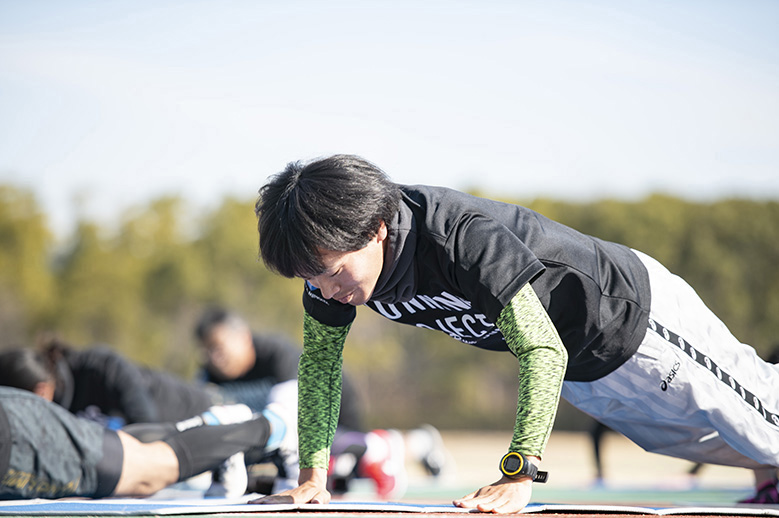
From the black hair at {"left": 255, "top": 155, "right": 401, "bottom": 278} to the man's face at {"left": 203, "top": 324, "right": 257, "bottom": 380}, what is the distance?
4578 mm

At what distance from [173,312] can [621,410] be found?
14.9 metres

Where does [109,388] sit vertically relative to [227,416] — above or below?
below

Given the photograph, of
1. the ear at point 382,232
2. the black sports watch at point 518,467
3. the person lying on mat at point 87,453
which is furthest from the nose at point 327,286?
the person lying on mat at point 87,453

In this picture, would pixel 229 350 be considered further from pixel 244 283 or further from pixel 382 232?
pixel 244 283

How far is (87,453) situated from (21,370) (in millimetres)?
1592

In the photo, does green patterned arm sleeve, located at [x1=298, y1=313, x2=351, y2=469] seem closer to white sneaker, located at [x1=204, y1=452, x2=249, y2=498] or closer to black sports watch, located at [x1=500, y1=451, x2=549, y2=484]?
black sports watch, located at [x1=500, y1=451, x2=549, y2=484]

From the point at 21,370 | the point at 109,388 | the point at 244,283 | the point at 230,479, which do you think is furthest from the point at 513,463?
the point at 244,283

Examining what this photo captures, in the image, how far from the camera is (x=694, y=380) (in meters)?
2.82

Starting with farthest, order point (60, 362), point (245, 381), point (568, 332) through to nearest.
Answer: point (245, 381)
point (60, 362)
point (568, 332)

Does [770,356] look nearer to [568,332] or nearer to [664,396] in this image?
[664,396]

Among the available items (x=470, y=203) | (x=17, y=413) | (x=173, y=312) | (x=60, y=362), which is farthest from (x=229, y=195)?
(x=470, y=203)

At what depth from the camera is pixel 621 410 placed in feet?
10.5

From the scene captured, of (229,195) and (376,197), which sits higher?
(376,197)

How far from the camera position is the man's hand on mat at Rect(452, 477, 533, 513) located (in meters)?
2.24
